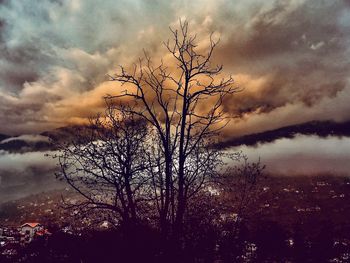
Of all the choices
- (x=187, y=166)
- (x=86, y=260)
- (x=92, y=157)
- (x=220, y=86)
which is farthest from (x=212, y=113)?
(x=86, y=260)

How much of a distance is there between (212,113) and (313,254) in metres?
84.3

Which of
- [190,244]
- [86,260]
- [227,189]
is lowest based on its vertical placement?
[86,260]

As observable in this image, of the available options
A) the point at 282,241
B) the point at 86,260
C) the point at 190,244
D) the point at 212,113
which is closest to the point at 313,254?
the point at 282,241

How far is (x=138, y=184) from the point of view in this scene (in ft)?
54.2

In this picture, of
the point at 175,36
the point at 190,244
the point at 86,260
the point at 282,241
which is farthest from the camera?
the point at 282,241

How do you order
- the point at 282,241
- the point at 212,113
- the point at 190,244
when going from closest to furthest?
1. the point at 212,113
2. the point at 190,244
3. the point at 282,241

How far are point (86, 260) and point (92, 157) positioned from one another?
16.2m

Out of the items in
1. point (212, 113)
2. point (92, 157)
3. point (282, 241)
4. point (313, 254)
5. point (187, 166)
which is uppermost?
point (212, 113)

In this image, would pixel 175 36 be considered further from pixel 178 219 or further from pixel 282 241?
pixel 282 241

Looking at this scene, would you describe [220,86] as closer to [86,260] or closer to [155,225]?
[155,225]

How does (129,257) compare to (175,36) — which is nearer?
(175,36)

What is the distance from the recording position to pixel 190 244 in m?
19.0

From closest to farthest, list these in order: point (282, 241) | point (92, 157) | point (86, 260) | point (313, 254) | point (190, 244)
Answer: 1. point (92, 157)
2. point (190, 244)
3. point (86, 260)
4. point (282, 241)
5. point (313, 254)

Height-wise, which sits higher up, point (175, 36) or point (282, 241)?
point (175, 36)
